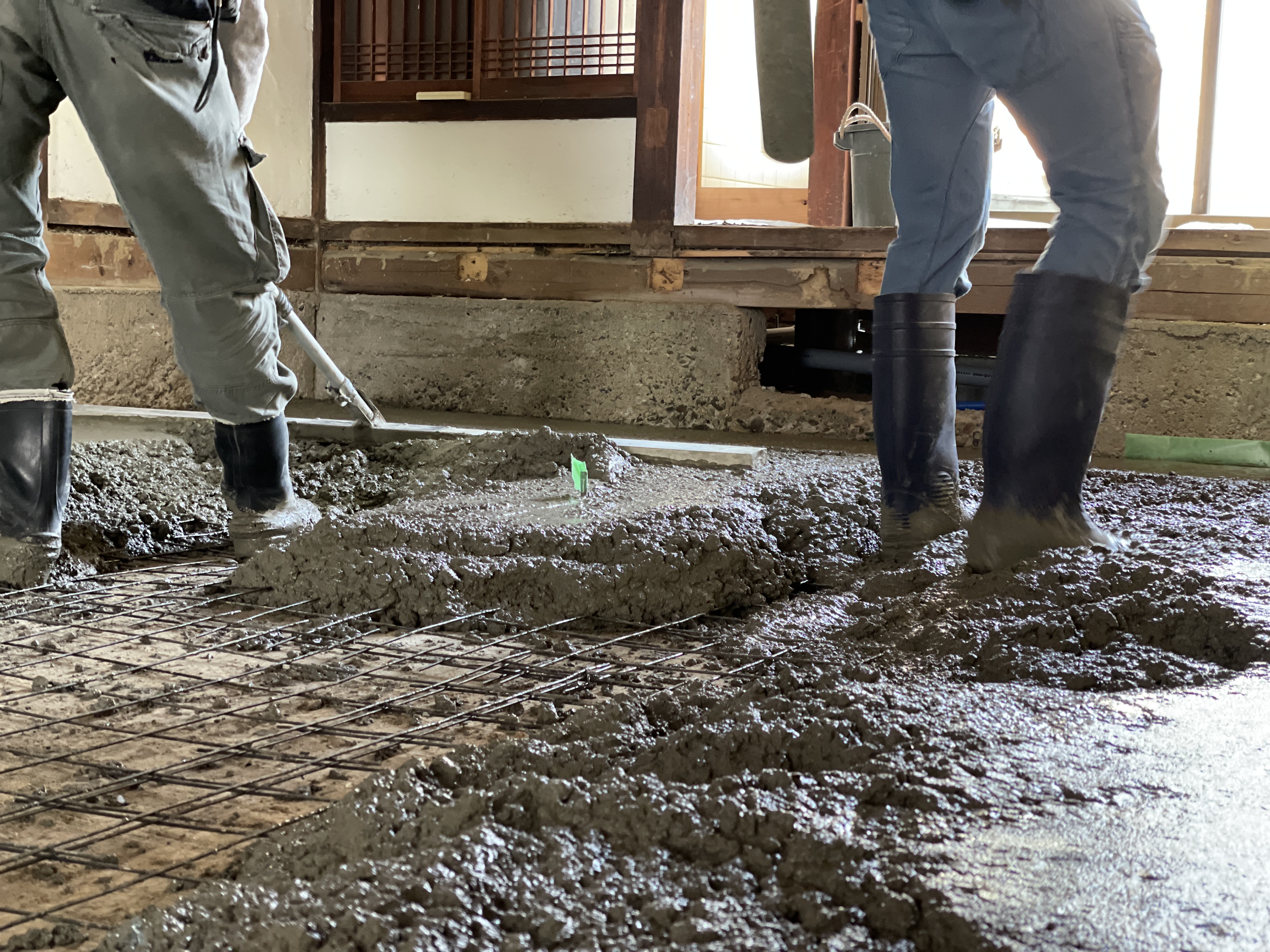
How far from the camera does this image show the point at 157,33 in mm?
1935

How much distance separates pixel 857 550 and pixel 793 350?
2.76 meters

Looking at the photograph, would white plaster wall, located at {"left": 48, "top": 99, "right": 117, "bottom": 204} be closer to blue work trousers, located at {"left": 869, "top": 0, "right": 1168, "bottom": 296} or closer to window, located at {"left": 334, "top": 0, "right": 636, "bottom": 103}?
window, located at {"left": 334, "top": 0, "right": 636, "bottom": 103}

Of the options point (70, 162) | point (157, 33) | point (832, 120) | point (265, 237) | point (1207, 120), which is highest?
point (1207, 120)

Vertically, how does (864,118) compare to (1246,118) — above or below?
below

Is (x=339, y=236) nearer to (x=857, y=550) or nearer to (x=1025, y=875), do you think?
(x=857, y=550)

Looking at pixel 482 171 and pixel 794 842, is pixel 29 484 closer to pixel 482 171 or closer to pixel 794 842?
pixel 794 842

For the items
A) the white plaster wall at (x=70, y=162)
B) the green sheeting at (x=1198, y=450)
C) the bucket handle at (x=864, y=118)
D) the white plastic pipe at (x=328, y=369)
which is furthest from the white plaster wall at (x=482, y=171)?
the green sheeting at (x=1198, y=450)

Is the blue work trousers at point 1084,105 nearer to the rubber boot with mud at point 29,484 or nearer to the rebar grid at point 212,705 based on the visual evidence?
the rebar grid at point 212,705

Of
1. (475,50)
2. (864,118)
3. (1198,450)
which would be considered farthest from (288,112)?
(1198,450)

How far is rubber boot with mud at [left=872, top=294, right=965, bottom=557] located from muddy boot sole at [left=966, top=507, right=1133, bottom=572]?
24 cm

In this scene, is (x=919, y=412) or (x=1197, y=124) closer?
(x=919, y=412)

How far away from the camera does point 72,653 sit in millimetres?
1602

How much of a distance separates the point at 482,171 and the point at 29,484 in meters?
3.00

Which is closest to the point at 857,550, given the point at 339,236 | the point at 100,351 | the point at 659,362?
the point at 659,362
